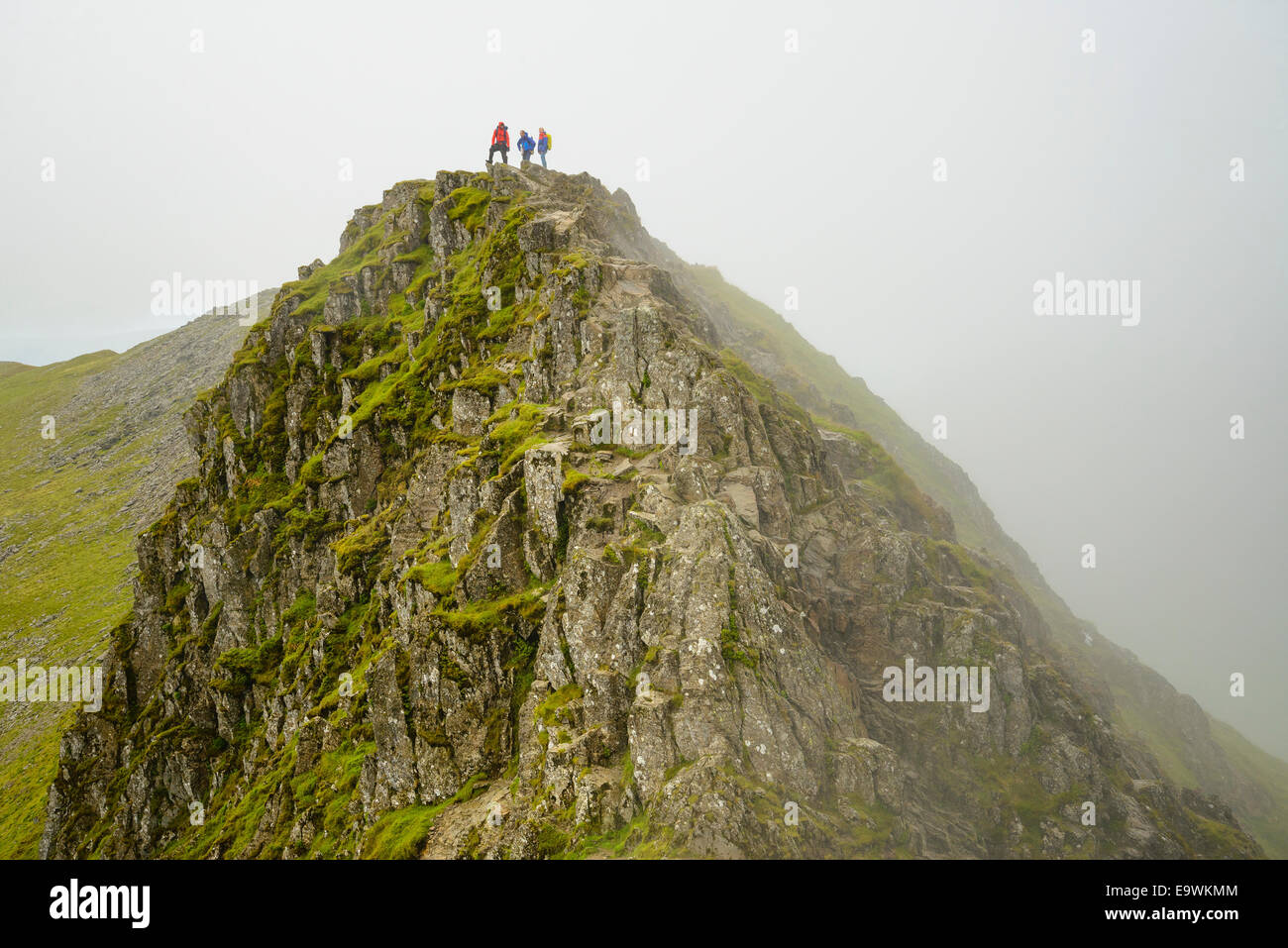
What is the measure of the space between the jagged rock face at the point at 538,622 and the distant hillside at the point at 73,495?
29284mm

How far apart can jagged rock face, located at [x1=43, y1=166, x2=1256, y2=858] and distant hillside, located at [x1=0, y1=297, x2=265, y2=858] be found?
96.1ft

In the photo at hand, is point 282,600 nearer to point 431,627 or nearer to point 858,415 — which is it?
point 431,627

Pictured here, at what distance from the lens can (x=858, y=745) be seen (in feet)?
96.1

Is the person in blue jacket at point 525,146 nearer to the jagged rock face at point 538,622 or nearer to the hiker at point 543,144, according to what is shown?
the hiker at point 543,144

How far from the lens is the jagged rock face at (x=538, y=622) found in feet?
89.4

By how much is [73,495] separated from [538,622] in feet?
451

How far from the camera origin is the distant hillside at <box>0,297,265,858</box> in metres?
74.5

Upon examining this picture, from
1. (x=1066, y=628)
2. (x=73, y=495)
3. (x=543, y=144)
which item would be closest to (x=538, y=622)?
(x=543, y=144)

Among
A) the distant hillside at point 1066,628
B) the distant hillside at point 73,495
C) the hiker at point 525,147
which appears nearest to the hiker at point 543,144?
the hiker at point 525,147

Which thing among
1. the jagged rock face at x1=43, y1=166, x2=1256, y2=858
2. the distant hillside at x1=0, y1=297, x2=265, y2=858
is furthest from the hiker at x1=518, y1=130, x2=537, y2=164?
the distant hillside at x1=0, y1=297, x2=265, y2=858

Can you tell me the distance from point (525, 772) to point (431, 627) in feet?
31.1

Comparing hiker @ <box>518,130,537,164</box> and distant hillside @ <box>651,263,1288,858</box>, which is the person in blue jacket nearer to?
hiker @ <box>518,130,537,164</box>
